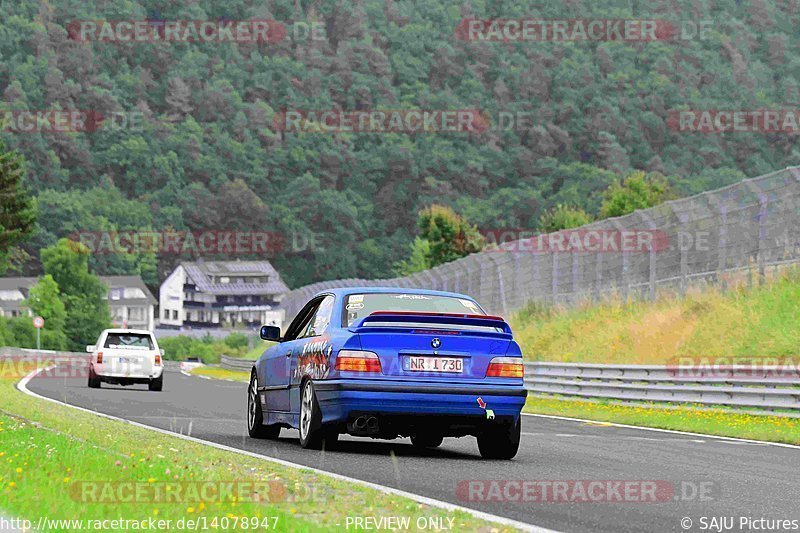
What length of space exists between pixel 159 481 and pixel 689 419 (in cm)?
1387

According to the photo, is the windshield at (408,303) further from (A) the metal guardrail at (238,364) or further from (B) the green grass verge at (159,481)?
(A) the metal guardrail at (238,364)

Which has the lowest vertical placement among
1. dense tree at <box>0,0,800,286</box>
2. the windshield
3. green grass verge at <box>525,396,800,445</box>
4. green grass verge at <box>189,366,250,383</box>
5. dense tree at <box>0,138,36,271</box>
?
green grass verge at <box>189,366,250,383</box>

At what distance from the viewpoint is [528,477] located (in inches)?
447

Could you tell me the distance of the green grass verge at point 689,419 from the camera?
1852 cm

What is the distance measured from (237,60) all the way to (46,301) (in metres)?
47.9

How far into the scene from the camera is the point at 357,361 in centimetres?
1290

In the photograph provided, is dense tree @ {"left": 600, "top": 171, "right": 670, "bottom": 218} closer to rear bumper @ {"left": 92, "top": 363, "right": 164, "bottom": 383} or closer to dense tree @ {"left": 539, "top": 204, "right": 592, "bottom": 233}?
dense tree @ {"left": 539, "top": 204, "right": 592, "bottom": 233}

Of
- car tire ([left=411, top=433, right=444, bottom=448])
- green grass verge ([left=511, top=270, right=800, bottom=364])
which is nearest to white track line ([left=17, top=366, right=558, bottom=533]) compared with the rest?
car tire ([left=411, top=433, right=444, bottom=448])

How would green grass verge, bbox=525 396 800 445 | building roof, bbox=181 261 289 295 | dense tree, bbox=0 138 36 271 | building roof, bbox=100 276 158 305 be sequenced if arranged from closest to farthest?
green grass verge, bbox=525 396 800 445
dense tree, bbox=0 138 36 271
building roof, bbox=181 261 289 295
building roof, bbox=100 276 158 305

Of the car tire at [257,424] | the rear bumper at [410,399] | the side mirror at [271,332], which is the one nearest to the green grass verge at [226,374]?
the car tire at [257,424]

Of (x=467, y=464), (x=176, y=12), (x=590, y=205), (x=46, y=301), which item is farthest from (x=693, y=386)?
(x=176, y=12)

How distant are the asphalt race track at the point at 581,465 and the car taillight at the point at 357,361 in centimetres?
80

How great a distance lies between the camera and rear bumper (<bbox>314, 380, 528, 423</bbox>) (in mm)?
12766

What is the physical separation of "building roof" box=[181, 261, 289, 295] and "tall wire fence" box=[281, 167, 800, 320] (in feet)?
506
